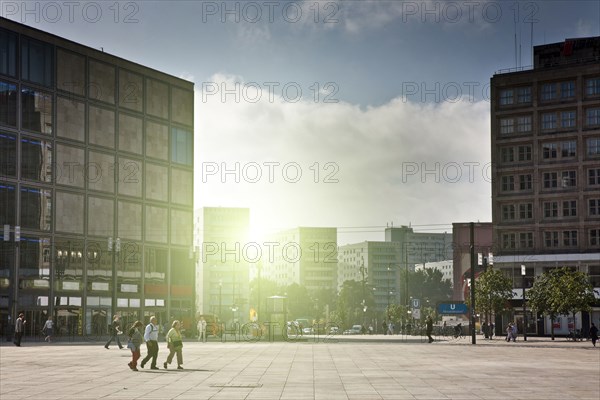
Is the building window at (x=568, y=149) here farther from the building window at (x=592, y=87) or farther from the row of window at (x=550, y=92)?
the building window at (x=592, y=87)

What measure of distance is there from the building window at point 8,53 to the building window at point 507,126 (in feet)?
174

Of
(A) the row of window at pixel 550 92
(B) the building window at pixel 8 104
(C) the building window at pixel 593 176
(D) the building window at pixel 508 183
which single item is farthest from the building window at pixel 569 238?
(B) the building window at pixel 8 104

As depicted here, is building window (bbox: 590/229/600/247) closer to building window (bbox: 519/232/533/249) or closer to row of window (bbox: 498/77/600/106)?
building window (bbox: 519/232/533/249)

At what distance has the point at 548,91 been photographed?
100062 mm

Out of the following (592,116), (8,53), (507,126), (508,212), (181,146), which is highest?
(8,53)

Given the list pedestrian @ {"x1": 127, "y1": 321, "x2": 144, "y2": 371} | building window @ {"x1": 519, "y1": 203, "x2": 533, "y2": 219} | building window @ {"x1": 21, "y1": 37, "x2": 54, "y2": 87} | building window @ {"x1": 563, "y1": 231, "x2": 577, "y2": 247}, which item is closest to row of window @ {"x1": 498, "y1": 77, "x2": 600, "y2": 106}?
building window @ {"x1": 519, "y1": 203, "x2": 533, "y2": 219}

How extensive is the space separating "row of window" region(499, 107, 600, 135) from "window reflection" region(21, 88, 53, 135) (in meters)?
49.6

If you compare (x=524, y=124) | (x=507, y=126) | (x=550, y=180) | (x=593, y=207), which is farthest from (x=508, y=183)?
(x=593, y=207)

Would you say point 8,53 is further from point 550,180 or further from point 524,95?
point 550,180

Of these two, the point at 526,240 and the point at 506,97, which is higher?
the point at 506,97

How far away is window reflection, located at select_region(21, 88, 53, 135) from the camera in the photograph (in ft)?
285

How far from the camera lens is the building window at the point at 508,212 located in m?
103

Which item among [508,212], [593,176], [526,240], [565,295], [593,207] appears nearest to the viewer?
[565,295]

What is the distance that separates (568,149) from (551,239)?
10.1 metres
